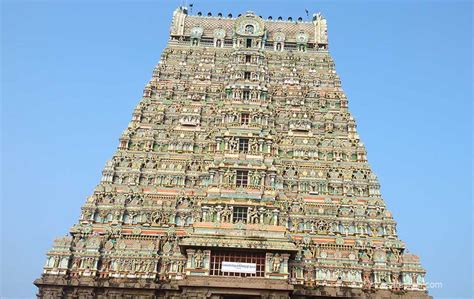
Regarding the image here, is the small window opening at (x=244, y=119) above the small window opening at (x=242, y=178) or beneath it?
above

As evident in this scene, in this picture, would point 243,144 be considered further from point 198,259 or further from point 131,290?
point 131,290

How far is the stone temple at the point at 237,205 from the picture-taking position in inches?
1292

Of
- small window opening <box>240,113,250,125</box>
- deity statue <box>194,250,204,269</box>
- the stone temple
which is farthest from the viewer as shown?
small window opening <box>240,113,250,125</box>

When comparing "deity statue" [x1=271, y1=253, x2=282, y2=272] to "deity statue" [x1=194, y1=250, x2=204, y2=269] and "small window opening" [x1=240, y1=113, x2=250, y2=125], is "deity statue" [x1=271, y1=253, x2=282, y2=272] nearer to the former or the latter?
"deity statue" [x1=194, y1=250, x2=204, y2=269]

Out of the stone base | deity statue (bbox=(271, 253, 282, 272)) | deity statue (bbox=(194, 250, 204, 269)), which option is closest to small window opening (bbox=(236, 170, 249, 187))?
deity statue (bbox=(271, 253, 282, 272))

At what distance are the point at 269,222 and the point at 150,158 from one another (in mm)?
12251

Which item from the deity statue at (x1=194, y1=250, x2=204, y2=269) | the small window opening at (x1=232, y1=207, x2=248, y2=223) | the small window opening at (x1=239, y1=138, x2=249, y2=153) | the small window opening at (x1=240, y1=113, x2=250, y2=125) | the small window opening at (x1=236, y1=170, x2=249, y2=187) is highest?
the small window opening at (x1=240, y1=113, x2=250, y2=125)

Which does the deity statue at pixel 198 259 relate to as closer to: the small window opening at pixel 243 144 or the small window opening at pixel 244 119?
the small window opening at pixel 243 144

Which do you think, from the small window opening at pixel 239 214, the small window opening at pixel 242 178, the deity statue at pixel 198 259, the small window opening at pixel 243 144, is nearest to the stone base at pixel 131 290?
the deity statue at pixel 198 259

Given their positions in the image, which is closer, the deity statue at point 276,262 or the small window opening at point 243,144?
the deity statue at point 276,262

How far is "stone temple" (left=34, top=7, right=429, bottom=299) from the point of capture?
3281cm

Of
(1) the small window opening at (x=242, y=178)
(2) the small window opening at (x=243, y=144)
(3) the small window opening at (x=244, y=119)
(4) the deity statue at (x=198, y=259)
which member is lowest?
A: (4) the deity statue at (x=198, y=259)

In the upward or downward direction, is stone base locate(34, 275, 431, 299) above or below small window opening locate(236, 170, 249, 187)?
below

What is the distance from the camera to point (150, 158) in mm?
40344
